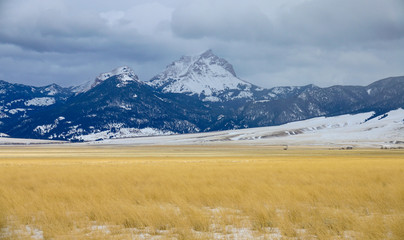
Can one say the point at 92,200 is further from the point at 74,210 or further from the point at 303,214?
the point at 303,214

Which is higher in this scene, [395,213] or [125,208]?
[125,208]

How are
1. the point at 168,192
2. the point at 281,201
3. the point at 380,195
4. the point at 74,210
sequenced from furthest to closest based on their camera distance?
the point at 168,192, the point at 380,195, the point at 281,201, the point at 74,210

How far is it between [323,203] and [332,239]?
6.95 m

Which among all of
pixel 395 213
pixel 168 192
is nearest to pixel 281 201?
pixel 395 213

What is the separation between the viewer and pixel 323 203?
17234mm

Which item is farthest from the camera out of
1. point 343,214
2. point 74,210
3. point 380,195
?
point 380,195

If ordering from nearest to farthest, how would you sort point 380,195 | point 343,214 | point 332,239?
point 332,239, point 343,214, point 380,195

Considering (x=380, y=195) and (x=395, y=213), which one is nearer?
(x=395, y=213)

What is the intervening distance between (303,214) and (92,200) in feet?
30.1

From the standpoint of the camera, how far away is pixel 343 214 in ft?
44.7

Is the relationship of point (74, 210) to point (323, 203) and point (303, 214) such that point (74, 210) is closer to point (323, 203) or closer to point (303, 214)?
point (303, 214)

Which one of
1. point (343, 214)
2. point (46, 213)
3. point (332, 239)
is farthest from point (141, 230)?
point (343, 214)

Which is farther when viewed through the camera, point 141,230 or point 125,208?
point 125,208

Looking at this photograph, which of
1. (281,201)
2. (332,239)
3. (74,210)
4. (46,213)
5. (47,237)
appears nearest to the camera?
(332,239)
